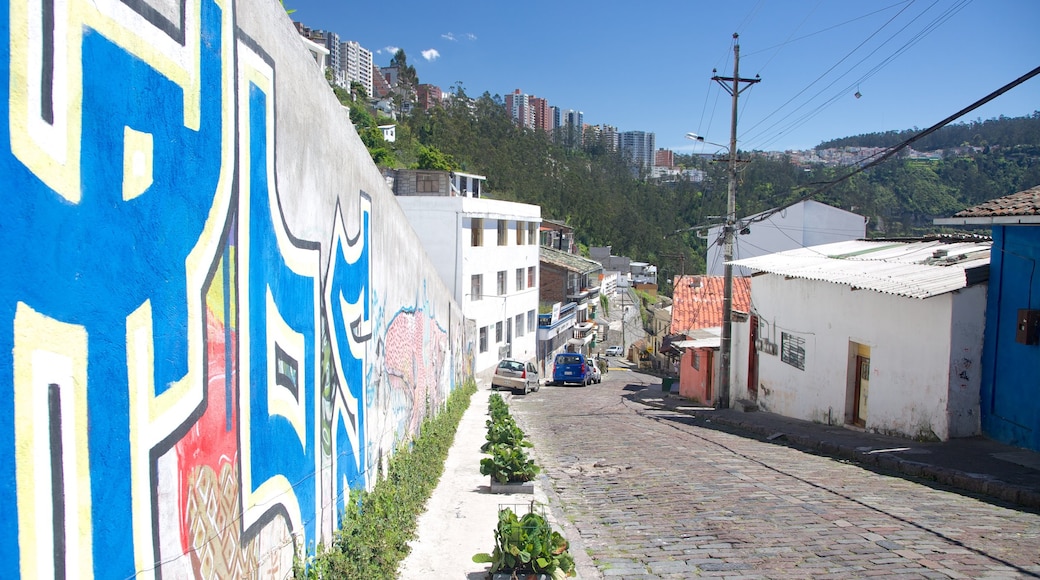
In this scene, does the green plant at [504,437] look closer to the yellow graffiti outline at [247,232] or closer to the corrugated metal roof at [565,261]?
the yellow graffiti outline at [247,232]

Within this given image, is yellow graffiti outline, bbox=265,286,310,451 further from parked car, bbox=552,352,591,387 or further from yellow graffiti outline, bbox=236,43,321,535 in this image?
parked car, bbox=552,352,591,387

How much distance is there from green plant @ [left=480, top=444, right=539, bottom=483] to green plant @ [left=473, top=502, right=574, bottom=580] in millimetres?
3147

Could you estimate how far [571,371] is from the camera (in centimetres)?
3095

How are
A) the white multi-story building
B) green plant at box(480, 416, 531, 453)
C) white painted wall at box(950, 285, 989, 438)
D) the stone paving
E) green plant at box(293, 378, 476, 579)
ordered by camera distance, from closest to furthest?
green plant at box(293, 378, 476, 579)
the stone paving
green plant at box(480, 416, 531, 453)
white painted wall at box(950, 285, 989, 438)
the white multi-story building

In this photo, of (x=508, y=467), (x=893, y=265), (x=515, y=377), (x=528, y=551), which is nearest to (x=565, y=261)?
(x=515, y=377)

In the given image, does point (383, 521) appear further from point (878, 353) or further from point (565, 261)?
point (565, 261)

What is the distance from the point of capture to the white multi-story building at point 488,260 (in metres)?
29.5

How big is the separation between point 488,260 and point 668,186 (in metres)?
82.8

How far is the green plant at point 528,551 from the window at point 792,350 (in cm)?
1275

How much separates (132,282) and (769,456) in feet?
37.3

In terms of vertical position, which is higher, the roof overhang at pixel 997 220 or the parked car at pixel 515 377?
the roof overhang at pixel 997 220

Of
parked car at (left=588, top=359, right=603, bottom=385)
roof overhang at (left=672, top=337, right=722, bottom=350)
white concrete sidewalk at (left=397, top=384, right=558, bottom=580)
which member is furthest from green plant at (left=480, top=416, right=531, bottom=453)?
parked car at (left=588, top=359, right=603, bottom=385)

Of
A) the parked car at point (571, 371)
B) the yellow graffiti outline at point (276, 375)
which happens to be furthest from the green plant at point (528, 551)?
the parked car at point (571, 371)

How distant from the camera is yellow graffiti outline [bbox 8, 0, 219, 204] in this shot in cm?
241
